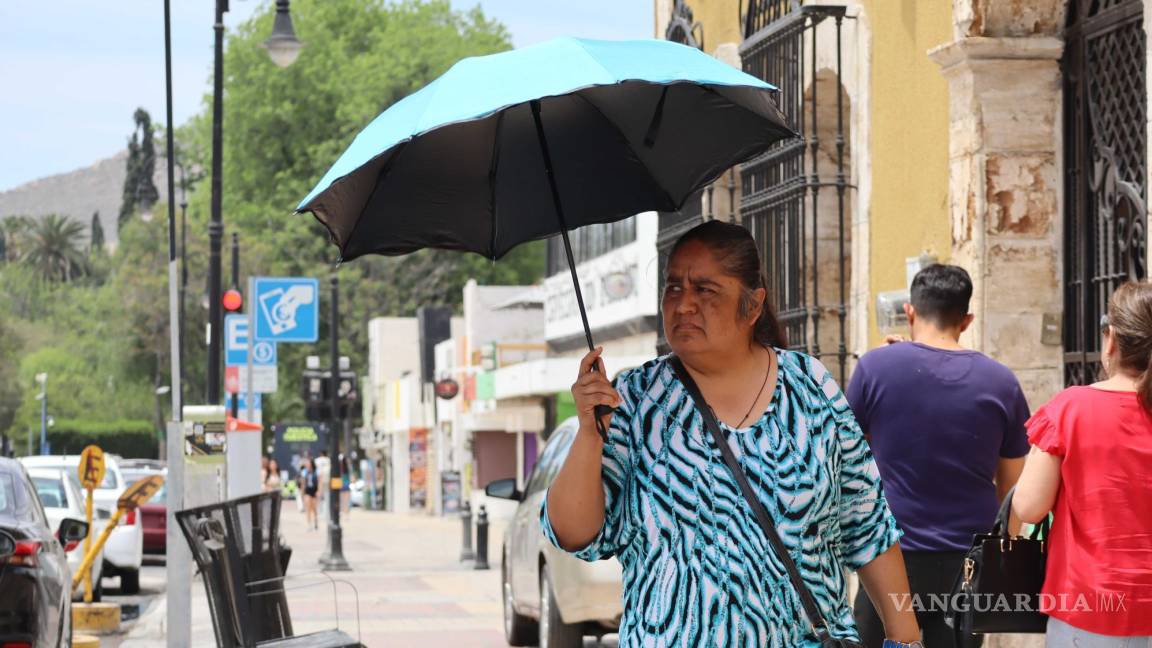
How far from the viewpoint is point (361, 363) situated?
7644 cm

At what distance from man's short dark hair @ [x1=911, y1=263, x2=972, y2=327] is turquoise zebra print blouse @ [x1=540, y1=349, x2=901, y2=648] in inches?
89.9

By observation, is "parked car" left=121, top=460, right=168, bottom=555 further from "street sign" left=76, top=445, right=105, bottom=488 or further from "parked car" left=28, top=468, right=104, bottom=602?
"street sign" left=76, top=445, right=105, bottom=488

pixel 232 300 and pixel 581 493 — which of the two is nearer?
pixel 581 493

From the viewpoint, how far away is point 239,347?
90.6 ft

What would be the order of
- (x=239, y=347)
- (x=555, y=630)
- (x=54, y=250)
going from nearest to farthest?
(x=555, y=630), (x=239, y=347), (x=54, y=250)

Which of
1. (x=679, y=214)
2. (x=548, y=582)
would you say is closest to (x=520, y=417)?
(x=679, y=214)

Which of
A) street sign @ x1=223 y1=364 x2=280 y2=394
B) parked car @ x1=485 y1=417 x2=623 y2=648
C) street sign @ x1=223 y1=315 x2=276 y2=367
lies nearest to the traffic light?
street sign @ x1=223 y1=364 x2=280 y2=394

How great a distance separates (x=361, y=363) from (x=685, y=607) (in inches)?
2886

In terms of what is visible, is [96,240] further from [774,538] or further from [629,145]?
[774,538]

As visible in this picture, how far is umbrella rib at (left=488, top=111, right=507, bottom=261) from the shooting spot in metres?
4.91

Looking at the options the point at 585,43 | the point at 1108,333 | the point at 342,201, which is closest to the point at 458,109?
the point at 585,43

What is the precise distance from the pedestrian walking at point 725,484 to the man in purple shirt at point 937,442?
81.8 inches

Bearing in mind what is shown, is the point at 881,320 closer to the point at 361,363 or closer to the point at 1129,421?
the point at 1129,421

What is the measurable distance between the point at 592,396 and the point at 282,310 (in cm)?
2109
